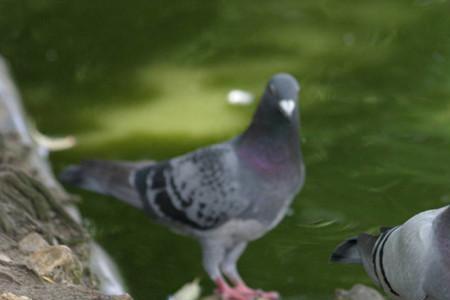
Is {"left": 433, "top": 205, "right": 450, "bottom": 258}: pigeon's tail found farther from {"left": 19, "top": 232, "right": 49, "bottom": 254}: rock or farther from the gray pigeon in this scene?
{"left": 19, "top": 232, "right": 49, "bottom": 254}: rock

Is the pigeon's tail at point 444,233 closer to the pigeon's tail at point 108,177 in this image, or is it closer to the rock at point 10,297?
the rock at point 10,297

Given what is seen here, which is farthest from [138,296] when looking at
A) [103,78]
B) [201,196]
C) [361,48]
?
[361,48]

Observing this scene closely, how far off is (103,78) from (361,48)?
1.98 m

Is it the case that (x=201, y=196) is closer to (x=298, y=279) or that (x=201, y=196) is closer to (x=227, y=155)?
(x=227, y=155)

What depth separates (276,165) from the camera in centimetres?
599

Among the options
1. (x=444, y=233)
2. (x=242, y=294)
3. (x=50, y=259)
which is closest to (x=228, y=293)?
(x=242, y=294)

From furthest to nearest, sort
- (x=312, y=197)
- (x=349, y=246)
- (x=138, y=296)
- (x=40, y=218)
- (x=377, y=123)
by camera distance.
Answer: (x=377, y=123) → (x=312, y=197) → (x=138, y=296) → (x=40, y=218) → (x=349, y=246)

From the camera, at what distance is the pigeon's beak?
591 centimetres

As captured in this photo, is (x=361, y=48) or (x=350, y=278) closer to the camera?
(x=350, y=278)

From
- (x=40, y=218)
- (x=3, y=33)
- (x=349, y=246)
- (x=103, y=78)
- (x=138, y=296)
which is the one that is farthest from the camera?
(x=3, y=33)

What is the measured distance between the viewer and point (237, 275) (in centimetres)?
624

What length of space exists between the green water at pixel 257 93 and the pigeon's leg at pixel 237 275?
13 centimetres

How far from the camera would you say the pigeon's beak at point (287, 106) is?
591cm

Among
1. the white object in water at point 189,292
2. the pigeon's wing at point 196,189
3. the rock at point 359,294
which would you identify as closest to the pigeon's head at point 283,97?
the pigeon's wing at point 196,189
